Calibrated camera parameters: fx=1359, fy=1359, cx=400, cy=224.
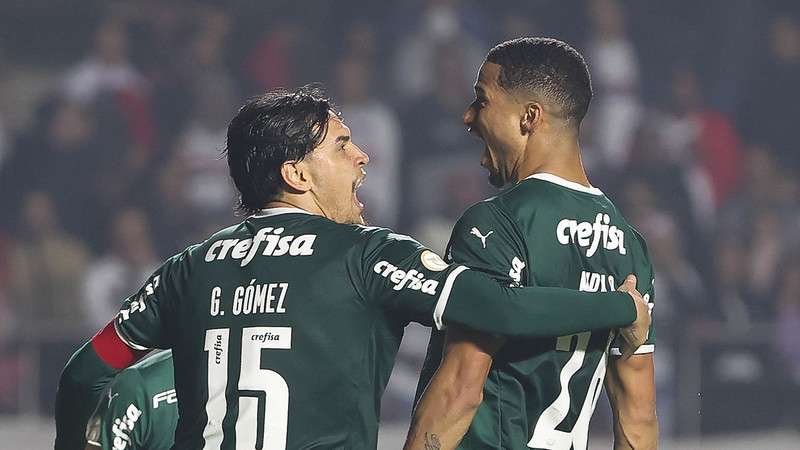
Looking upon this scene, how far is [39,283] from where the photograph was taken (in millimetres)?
9617

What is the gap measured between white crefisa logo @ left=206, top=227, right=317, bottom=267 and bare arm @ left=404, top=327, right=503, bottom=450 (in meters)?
0.36

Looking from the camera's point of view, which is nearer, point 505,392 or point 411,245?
point 411,245

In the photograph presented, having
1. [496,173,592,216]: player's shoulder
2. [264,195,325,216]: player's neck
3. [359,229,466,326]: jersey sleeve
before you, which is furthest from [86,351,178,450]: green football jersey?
[496,173,592,216]: player's shoulder

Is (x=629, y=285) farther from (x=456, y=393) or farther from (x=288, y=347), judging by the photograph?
(x=288, y=347)

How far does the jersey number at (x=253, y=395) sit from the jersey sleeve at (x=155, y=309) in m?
0.19

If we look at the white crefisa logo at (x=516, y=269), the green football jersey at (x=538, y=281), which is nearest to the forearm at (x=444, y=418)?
the green football jersey at (x=538, y=281)

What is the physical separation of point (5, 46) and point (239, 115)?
8868mm

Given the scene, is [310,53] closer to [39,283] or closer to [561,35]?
[561,35]

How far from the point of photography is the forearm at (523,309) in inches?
105

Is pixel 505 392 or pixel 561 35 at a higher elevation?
pixel 561 35

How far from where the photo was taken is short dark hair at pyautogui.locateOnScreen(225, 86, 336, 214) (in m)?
2.81

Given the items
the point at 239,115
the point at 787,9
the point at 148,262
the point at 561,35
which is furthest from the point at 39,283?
the point at 239,115

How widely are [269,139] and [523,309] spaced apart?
630 mm

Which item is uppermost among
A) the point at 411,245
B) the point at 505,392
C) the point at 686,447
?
the point at 411,245
